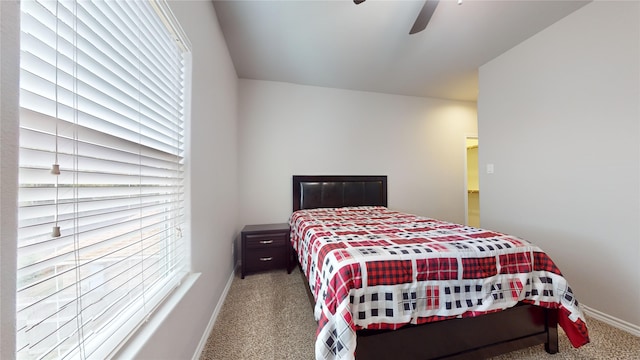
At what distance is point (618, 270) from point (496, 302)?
135 cm

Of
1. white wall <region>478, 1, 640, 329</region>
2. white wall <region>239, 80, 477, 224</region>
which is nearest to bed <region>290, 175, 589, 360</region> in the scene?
white wall <region>478, 1, 640, 329</region>

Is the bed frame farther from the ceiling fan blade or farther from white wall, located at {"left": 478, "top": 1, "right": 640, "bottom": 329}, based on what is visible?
the ceiling fan blade

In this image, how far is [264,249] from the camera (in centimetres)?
263

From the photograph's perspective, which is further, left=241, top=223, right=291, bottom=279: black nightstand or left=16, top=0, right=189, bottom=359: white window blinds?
left=241, top=223, right=291, bottom=279: black nightstand

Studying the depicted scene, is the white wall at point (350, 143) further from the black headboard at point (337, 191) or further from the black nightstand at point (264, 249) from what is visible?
the black nightstand at point (264, 249)

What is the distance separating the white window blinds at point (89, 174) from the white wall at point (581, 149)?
309 cm

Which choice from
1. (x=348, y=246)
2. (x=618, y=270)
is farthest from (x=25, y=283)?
(x=618, y=270)

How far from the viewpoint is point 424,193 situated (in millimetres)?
3719

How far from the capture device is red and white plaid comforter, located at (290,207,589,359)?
1138mm

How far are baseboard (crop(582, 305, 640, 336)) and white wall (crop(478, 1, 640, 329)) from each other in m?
0.03

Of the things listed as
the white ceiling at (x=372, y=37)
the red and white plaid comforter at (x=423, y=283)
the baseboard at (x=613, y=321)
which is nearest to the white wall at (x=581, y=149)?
the baseboard at (x=613, y=321)

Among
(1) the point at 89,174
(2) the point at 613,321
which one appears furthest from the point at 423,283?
(2) the point at 613,321

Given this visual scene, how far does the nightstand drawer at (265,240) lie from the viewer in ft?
8.48

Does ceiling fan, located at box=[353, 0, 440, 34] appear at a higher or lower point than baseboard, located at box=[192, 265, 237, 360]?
higher
